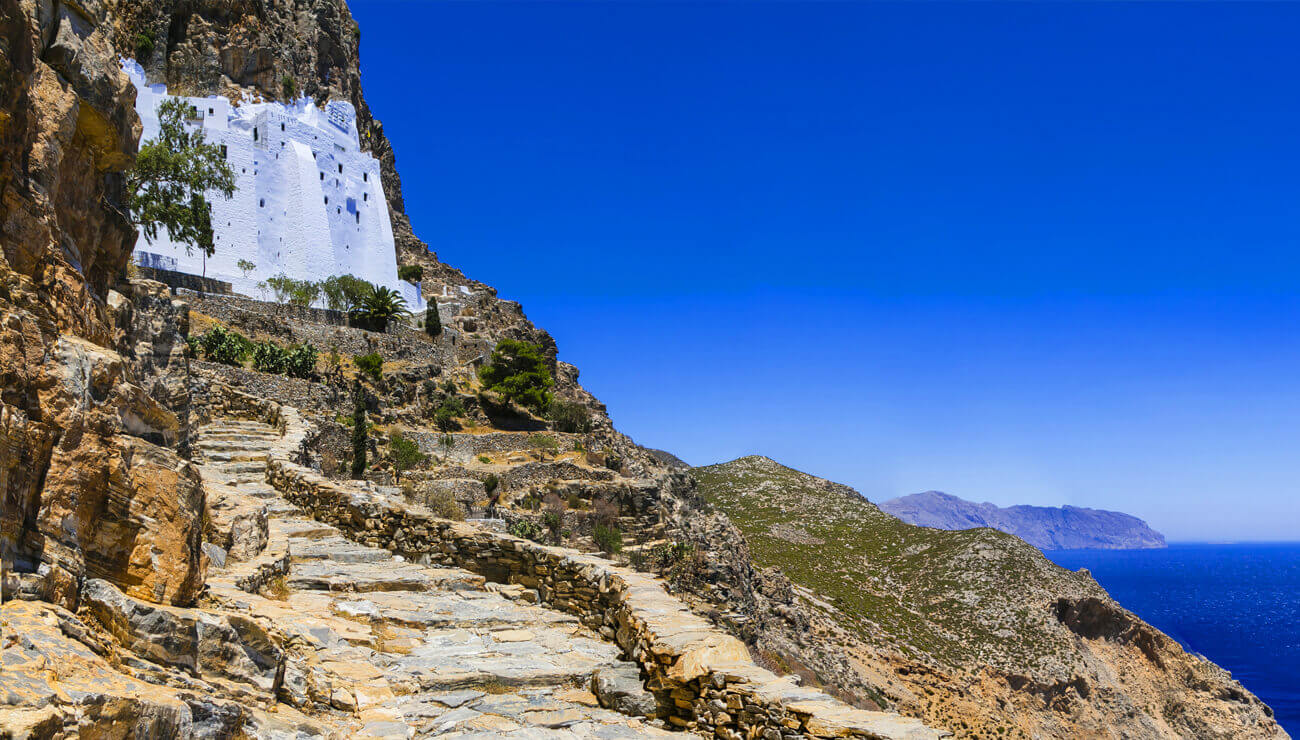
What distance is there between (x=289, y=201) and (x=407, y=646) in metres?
46.8

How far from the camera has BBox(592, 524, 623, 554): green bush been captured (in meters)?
22.4

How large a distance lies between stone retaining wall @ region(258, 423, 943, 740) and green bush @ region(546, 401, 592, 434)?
89.2 feet

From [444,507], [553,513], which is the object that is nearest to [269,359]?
[553,513]

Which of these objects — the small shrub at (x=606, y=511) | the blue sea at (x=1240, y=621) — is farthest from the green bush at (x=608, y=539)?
the blue sea at (x=1240, y=621)

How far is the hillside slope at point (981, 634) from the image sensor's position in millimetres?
33000

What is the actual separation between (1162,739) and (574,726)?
49.1 meters

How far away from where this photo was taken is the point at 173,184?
33156mm

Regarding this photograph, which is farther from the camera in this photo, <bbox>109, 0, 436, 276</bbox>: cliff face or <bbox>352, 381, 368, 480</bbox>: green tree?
<bbox>109, 0, 436, 276</bbox>: cliff face

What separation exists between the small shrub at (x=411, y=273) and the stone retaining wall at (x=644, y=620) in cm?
4417

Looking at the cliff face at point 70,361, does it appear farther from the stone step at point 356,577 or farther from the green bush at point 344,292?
the green bush at point 344,292

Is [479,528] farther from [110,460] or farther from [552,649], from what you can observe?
[110,460]

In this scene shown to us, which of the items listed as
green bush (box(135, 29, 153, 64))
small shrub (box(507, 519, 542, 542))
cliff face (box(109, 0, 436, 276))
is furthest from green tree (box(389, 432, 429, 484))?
green bush (box(135, 29, 153, 64))

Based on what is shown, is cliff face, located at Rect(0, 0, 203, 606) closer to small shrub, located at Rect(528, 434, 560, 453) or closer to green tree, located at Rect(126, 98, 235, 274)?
small shrub, located at Rect(528, 434, 560, 453)

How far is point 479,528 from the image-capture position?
9305mm
